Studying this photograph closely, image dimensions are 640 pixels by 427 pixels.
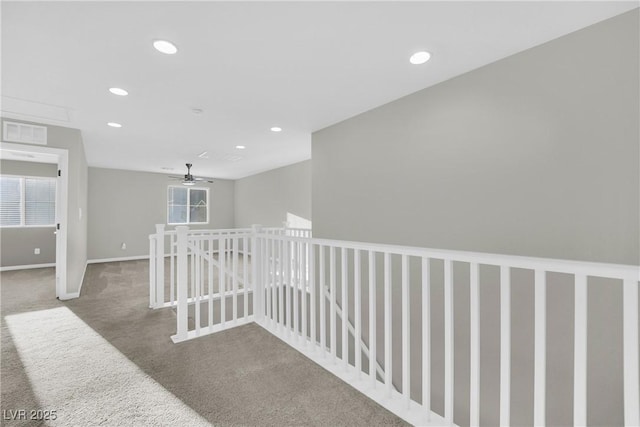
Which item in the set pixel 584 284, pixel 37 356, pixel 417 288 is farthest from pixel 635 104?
pixel 37 356

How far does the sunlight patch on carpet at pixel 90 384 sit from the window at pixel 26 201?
4.82 metres

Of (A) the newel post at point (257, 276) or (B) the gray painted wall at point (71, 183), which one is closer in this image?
(A) the newel post at point (257, 276)

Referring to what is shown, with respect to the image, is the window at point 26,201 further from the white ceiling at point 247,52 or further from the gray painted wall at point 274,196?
the gray painted wall at point 274,196

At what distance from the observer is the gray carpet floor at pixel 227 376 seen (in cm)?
151

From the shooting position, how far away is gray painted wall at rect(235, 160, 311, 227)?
6.31 meters

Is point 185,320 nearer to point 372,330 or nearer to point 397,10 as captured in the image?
point 372,330

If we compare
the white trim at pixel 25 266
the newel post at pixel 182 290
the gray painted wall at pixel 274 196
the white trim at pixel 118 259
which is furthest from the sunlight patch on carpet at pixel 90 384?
the white trim at pixel 118 259

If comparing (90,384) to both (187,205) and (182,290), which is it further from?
(187,205)

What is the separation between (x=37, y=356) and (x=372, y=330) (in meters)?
2.68

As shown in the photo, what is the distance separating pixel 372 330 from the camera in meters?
1.71

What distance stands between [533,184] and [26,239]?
29.2 feet

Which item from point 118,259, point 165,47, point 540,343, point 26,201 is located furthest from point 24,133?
point 540,343

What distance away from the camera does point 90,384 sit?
5.95ft

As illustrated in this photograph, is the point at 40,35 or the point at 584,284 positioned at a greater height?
the point at 40,35
